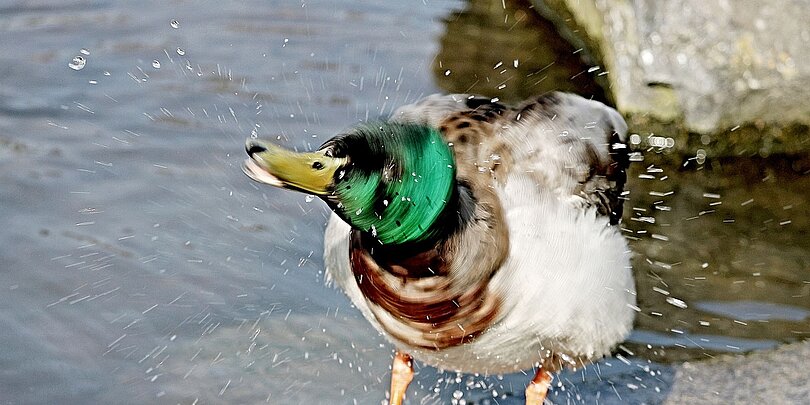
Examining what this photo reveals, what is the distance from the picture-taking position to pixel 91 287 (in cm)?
432

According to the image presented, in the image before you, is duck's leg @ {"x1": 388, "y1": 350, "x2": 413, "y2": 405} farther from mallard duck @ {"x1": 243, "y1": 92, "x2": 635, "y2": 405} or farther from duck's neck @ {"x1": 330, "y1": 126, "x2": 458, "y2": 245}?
duck's neck @ {"x1": 330, "y1": 126, "x2": 458, "y2": 245}

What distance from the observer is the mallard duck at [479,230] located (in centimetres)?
230

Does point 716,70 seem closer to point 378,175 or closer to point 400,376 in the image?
point 400,376

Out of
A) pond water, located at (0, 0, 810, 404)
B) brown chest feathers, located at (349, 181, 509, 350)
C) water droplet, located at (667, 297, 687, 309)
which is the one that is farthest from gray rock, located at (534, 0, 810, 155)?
brown chest feathers, located at (349, 181, 509, 350)

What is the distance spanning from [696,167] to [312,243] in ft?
7.09

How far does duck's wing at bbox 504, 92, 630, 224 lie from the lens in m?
3.17

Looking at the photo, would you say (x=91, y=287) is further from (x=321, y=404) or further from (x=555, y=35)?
(x=555, y=35)

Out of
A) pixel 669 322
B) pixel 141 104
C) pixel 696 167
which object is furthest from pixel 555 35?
pixel 669 322

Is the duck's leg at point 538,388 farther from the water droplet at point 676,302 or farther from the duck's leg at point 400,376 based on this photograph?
the water droplet at point 676,302

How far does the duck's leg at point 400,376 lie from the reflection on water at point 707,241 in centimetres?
99

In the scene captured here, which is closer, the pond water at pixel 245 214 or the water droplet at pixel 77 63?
the pond water at pixel 245 214

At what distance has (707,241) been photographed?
4.96 metres

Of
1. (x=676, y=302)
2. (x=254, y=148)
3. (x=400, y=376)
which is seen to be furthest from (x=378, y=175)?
(x=676, y=302)

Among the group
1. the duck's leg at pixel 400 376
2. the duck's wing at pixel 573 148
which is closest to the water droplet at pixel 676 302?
the duck's wing at pixel 573 148
